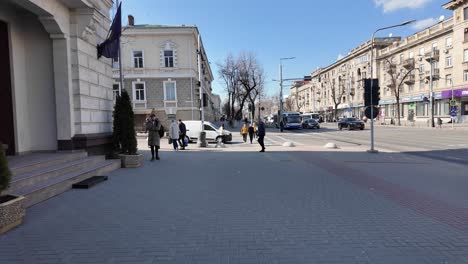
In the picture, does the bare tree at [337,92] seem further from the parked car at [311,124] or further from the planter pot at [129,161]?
the planter pot at [129,161]

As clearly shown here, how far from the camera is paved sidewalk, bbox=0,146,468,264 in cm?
362

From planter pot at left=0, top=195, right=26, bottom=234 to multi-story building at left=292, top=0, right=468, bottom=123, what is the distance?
40.1 metres

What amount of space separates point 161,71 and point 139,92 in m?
3.51

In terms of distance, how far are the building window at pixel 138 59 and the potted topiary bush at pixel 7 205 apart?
3048cm

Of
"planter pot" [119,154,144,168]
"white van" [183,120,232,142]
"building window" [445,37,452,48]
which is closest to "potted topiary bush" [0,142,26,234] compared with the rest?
"planter pot" [119,154,144,168]

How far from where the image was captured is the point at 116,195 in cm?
637

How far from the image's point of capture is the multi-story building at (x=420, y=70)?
4062cm

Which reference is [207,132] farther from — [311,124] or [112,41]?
[311,124]

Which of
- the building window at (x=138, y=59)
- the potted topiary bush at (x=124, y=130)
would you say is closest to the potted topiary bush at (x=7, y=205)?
the potted topiary bush at (x=124, y=130)

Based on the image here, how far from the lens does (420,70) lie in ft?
161

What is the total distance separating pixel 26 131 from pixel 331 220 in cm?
876

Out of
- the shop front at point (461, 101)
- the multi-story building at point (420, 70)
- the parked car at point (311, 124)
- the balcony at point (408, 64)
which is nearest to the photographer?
the shop front at point (461, 101)

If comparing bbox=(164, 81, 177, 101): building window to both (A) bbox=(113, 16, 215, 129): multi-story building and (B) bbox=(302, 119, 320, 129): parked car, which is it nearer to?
(A) bbox=(113, 16, 215, 129): multi-story building

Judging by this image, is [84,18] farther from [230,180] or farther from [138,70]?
[138,70]
